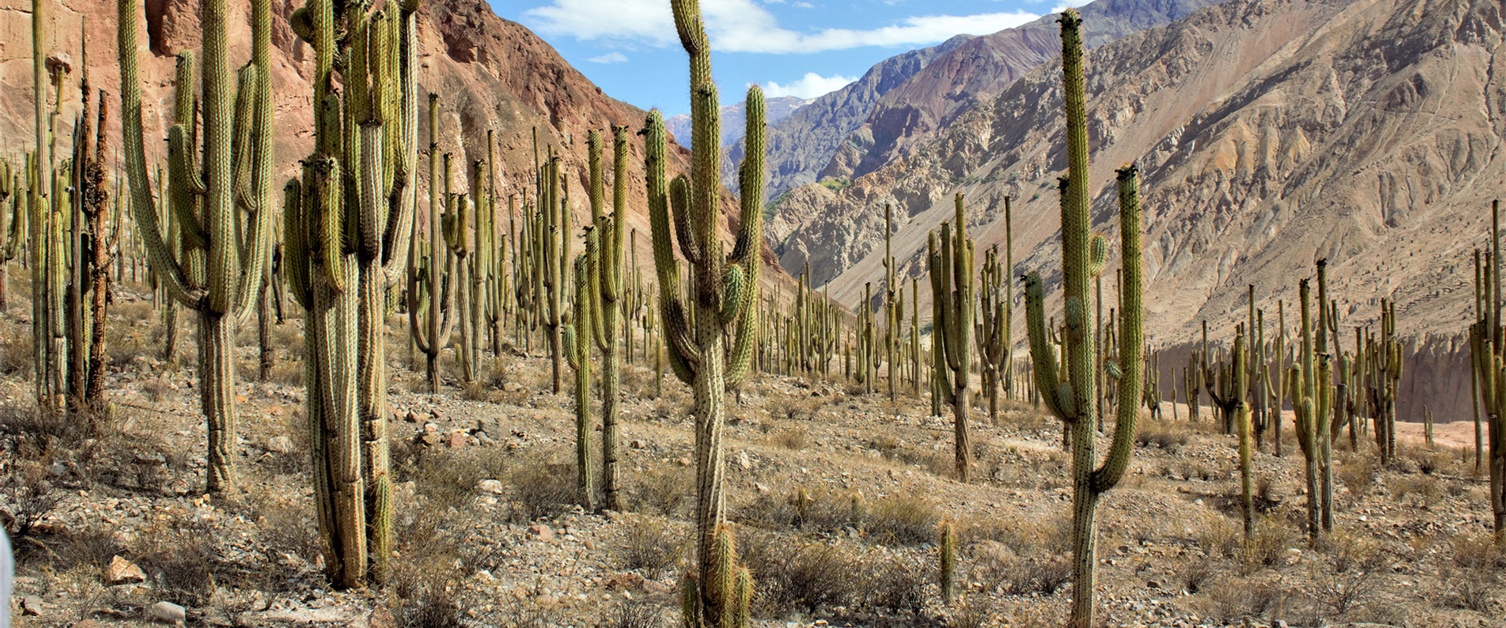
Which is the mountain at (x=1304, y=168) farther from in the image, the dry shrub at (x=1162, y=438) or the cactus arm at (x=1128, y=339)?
the cactus arm at (x=1128, y=339)

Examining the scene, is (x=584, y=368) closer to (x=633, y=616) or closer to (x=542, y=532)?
(x=542, y=532)

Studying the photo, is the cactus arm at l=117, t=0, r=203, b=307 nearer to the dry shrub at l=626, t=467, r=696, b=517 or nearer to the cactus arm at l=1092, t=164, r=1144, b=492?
the dry shrub at l=626, t=467, r=696, b=517

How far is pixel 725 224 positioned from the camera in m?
70.1

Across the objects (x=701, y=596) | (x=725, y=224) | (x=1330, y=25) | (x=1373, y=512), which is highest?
(x=1330, y=25)

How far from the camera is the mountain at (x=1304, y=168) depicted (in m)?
49.0

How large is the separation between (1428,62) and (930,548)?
7010 cm

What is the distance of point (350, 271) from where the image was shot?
524 cm

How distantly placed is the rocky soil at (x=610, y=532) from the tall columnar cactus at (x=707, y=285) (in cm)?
86

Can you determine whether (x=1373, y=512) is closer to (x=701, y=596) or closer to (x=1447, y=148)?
(x=701, y=596)

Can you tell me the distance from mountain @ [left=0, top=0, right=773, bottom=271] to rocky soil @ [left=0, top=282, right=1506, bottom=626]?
16233mm

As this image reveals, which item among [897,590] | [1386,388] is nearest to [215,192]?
[897,590]

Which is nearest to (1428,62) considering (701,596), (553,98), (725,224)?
(725,224)

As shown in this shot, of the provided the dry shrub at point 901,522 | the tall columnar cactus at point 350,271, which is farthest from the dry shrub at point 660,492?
the tall columnar cactus at point 350,271

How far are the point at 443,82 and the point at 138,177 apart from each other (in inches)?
1972
